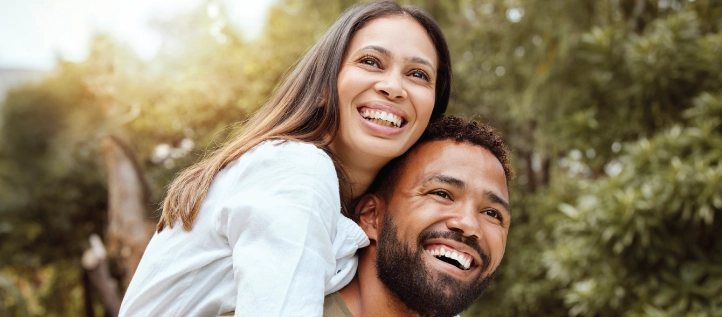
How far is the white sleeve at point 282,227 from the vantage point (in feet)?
5.14

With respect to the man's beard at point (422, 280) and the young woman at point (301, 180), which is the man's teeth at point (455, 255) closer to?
the man's beard at point (422, 280)

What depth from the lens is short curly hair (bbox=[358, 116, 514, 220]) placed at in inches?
91.4

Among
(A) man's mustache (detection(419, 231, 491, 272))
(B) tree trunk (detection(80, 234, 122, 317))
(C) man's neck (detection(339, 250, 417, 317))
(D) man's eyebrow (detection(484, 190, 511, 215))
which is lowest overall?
(B) tree trunk (detection(80, 234, 122, 317))

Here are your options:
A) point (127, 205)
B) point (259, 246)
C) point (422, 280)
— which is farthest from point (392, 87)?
point (127, 205)

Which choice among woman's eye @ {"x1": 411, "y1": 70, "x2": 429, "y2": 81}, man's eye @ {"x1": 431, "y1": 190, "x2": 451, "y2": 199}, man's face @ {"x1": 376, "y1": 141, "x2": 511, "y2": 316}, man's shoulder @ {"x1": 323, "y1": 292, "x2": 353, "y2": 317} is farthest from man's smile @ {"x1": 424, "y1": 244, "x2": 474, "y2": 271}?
woman's eye @ {"x1": 411, "y1": 70, "x2": 429, "y2": 81}

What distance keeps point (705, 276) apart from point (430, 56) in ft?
12.7

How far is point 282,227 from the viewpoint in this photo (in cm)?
163

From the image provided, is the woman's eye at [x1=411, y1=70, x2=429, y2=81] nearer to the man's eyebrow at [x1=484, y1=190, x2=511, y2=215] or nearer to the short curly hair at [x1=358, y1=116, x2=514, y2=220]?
the short curly hair at [x1=358, y1=116, x2=514, y2=220]

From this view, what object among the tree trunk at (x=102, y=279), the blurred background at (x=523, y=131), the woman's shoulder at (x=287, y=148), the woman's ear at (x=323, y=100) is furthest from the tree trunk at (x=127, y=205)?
the woman's shoulder at (x=287, y=148)

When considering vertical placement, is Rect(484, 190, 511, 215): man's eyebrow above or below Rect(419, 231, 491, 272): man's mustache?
above

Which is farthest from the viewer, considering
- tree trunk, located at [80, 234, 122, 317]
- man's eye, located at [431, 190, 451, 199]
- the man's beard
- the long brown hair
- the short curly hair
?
tree trunk, located at [80, 234, 122, 317]

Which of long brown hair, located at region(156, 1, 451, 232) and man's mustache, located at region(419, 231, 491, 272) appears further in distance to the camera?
man's mustache, located at region(419, 231, 491, 272)

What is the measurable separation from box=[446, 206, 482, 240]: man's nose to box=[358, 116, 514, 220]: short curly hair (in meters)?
0.26

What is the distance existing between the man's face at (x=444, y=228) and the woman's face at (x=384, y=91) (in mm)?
135
